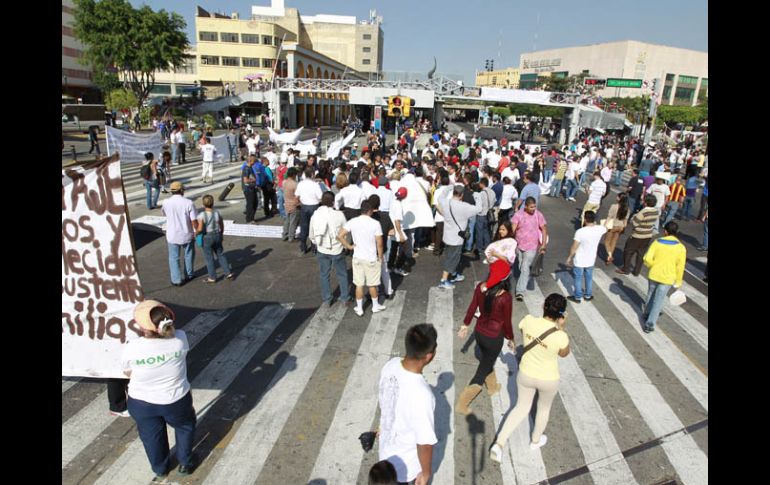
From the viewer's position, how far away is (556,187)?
17.3m

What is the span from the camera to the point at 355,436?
4.30 m

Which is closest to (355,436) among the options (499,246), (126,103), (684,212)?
(499,246)

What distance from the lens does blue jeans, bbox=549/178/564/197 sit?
17.1 metres

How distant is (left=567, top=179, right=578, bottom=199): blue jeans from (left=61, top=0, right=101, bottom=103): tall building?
56.9 metres

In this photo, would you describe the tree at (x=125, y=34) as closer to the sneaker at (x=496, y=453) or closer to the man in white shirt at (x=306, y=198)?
the man in white shirt at (x=306, y=198)

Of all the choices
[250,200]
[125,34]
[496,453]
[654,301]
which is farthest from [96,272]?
[125,34]

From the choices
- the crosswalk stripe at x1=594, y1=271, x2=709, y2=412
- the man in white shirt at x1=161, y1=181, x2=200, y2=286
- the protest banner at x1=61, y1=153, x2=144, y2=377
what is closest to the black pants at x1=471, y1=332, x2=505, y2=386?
the crosswalk stripe at x1=594, y1=271, x2=709, y2=412

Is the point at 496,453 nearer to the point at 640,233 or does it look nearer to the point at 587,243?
the point at 587,243

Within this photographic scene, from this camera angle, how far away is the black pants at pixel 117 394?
14.5 ft

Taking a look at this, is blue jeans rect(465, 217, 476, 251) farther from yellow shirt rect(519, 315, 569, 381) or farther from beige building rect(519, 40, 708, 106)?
beige building rect(519, 40, 708, 106)
